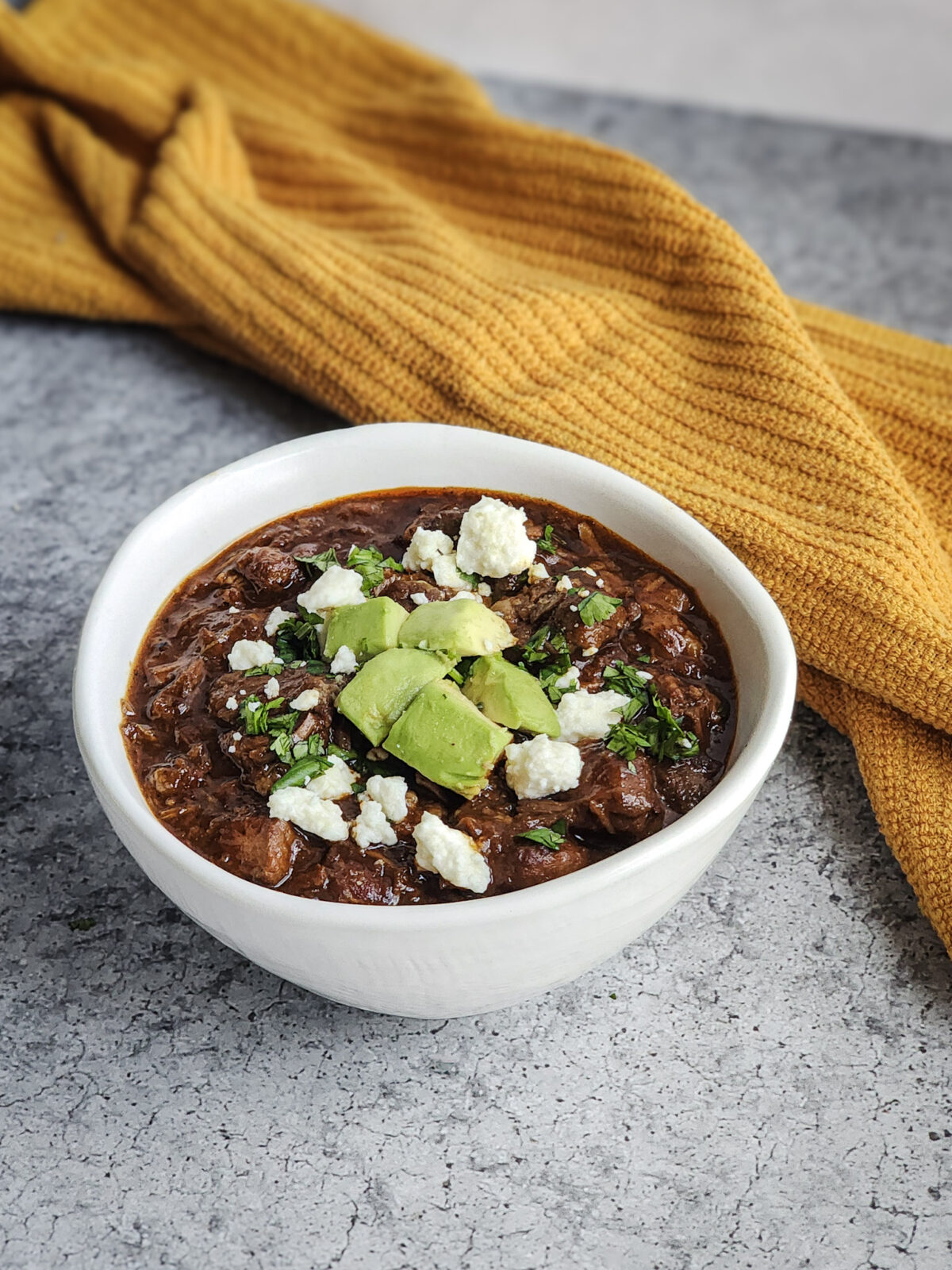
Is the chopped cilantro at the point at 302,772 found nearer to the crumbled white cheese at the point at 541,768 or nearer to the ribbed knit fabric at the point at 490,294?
the crumbled white cheese at the point at 541,768

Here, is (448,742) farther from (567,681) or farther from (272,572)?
(272,572)

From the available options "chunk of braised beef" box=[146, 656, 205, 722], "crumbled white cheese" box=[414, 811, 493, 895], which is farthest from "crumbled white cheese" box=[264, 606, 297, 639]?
"crumbled white cheese" box=[414, 811, 493, 895]

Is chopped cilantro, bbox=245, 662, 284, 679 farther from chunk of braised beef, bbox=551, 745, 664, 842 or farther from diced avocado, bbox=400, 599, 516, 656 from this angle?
chunk of braised beef, bbox=551, 745, 664, 842

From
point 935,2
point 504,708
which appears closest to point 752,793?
point 504,708

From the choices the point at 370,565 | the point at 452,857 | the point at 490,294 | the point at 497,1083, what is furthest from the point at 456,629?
the point at 490,294

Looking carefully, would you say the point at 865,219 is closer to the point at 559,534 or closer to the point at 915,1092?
the point at 559,534

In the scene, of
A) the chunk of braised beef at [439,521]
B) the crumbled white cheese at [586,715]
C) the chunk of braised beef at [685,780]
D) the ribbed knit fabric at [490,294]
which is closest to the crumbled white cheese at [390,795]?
the crumbled white cheese at [586,715]
